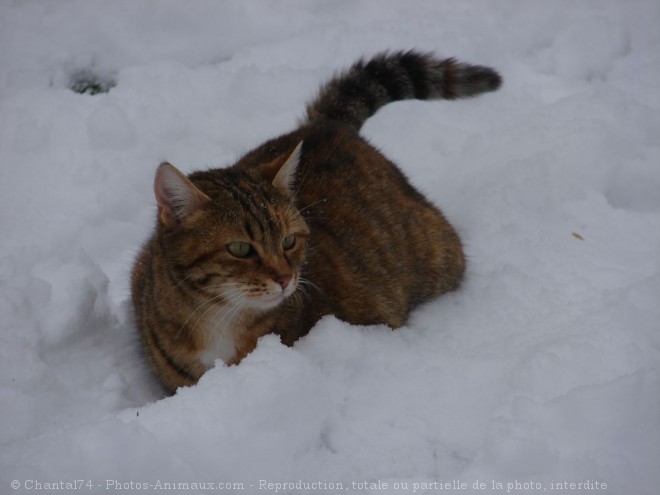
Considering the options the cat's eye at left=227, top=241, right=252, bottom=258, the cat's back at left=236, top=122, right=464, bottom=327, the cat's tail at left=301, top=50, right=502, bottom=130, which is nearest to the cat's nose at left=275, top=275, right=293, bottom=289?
the cat's eye at left=227, top=241, right=252, bottom=258

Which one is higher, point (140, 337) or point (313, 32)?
point (313, 32)

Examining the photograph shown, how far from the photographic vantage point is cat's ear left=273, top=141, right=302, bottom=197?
280 cm

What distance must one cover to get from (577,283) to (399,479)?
1.49 metres

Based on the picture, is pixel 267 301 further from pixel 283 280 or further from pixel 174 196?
pixel 174 196

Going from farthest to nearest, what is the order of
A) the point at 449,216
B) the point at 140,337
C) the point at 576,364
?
1. the point at 449,216
2. the point at 140,337
3. the point at 576,364

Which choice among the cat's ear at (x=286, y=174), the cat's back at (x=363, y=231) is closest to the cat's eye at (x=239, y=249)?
the cat's ear at (x=286, y=174)

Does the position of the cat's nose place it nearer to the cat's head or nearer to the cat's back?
Result: the cat's head

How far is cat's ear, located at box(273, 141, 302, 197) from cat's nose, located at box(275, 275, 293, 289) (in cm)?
38

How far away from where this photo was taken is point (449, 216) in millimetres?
3990

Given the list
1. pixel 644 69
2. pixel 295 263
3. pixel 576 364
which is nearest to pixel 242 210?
pixel 295 263

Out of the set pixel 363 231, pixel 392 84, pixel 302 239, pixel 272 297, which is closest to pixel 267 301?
pixel 272 297

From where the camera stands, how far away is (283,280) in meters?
2.64

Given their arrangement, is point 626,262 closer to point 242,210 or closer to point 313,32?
point 242,210

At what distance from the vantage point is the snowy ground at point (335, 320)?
2.38 m
